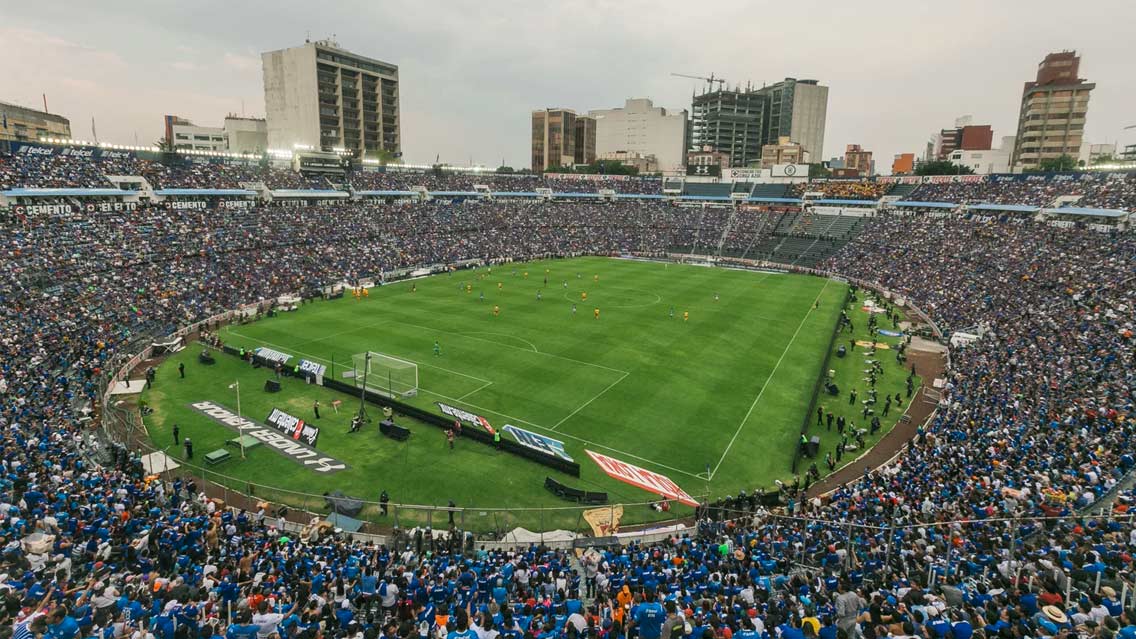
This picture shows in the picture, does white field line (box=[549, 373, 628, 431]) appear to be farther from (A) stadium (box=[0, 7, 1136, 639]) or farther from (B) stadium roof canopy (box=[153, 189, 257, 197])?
(B) stadium roof canopy (box=[153, 189, 257, 197])

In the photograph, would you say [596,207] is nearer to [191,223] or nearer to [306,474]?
[191,223]

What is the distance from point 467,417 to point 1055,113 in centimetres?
15361

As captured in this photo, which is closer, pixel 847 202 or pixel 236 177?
pixel 236 177

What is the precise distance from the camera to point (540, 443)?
28.2 metres

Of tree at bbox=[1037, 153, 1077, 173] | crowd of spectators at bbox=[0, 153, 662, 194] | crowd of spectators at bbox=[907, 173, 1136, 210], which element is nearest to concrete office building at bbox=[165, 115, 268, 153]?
crowd of spectators at bbox=[0, 153, 662, 194]

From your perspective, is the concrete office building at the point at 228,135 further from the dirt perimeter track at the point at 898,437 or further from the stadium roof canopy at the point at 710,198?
the dirt perimeter track at the point at 898,437

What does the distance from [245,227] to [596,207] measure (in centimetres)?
6797

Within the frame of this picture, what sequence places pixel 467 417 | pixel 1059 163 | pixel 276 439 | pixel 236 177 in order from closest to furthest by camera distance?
pixel 276 439 < pixel 467 417 < pixel 236 177 < pixel 1059 163

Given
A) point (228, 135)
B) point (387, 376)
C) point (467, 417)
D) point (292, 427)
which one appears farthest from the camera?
point (228, 135)

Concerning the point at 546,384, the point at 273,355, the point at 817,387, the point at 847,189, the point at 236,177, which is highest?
the point at 847,189

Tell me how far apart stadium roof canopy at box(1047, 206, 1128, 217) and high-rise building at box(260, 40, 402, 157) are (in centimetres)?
11048

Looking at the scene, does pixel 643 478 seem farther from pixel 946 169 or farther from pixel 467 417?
pixel 946 169

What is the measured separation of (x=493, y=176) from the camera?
12162 cm

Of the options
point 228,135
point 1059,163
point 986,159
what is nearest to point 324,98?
point 228,135
